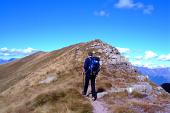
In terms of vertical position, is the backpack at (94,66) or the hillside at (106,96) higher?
the backpack at (94,66)

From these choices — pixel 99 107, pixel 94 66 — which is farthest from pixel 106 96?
pixel 99 107

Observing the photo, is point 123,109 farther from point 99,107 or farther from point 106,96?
point 106,96

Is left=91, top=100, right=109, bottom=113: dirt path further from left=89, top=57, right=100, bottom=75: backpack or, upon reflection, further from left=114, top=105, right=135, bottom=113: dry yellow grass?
left=89, top=57, right=100, bottom=75: backpack

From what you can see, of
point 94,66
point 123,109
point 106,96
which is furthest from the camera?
point 106,96

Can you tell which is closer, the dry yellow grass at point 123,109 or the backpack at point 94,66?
the dry yellow grass at point 123,109

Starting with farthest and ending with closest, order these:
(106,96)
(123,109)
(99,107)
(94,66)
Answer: (106,96)
(94,66)
(99,107)
(123,109)

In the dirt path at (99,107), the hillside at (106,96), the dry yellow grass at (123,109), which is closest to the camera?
the dry yellow grass at (123,109)

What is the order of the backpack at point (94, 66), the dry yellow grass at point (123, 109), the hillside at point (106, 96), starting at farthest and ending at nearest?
the backpack at point (94, 66), the hillside at point (106, 96), the dry yellow grass at point (123, 109)

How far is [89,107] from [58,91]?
5.37 metres

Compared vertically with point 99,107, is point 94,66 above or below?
above

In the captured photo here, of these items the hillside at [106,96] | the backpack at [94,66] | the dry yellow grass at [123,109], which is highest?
the backpack at [94,66]

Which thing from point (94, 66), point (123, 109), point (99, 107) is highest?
point (94, 66)

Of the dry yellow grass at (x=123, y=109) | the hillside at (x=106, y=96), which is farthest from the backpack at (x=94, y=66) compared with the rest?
the dry yellow grass at (x=123, y=109)

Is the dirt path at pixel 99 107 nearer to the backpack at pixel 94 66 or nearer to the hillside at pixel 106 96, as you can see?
the hillside at pixel 106 96
